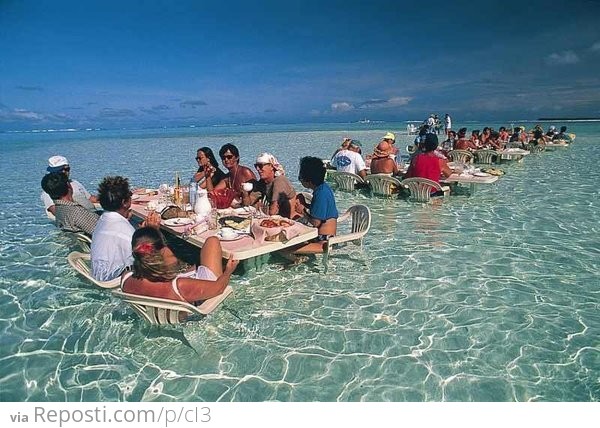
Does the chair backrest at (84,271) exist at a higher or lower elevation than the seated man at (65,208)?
lower

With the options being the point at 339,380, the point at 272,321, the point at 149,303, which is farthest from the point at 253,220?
the point at 339,380

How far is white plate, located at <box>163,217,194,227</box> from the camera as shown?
166 inches

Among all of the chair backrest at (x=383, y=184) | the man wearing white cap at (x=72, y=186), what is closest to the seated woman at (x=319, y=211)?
the man wearing white cap at (x=72, y=186)

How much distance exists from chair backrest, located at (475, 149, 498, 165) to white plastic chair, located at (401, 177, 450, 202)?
7.18 m

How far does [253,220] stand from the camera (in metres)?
4.26

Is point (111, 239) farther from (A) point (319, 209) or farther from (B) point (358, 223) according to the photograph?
(B) point (358, 223)

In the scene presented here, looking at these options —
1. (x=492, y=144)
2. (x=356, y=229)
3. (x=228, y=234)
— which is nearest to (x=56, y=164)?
(x=228, y=234)

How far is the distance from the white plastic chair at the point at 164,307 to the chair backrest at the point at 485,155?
1377 centimetres

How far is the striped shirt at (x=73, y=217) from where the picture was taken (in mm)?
4539

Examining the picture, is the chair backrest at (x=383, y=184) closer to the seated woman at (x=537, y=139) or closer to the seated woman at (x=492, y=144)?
the seated woman at (x=492, y=144)

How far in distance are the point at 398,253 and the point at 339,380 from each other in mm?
2904

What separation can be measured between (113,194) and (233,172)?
2.43m

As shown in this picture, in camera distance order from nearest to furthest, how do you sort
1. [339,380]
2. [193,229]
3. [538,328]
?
1. [339,380]
2. [538,328]
3. [193,229]

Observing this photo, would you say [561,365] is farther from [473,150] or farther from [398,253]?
[473,150]
